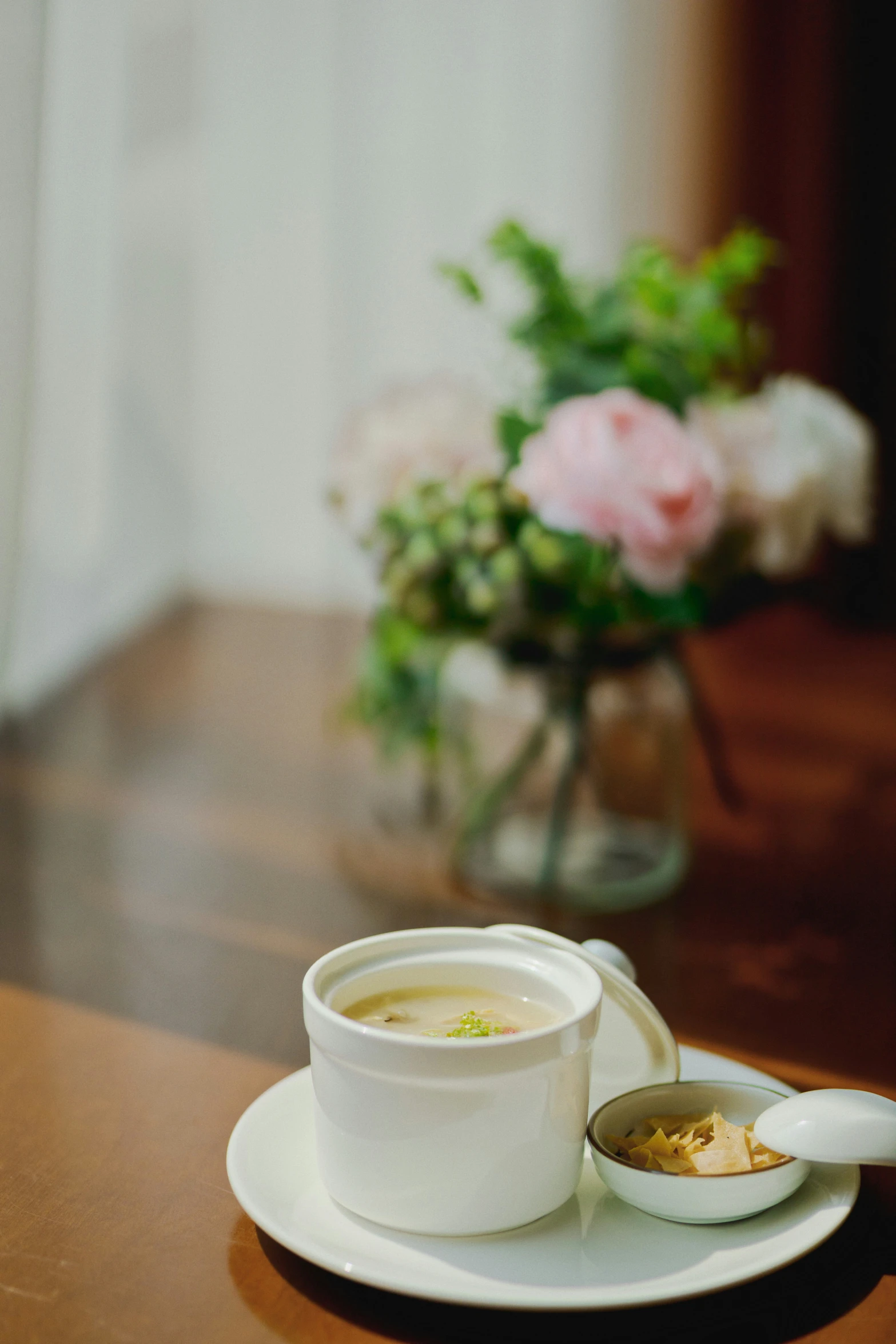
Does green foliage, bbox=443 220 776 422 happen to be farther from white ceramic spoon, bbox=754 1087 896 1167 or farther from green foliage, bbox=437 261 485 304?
white ceramic spoon, bbox=754 1087 896 1167

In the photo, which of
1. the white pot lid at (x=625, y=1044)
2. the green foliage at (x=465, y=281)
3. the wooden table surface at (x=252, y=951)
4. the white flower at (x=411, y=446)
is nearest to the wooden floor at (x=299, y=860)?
the wooden table surface at (x=252, y=951)

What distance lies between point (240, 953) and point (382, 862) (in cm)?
17

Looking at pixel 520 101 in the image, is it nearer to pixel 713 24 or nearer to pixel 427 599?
pixel 713 24

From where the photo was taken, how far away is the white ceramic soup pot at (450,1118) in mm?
417

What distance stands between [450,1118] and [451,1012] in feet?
0.21

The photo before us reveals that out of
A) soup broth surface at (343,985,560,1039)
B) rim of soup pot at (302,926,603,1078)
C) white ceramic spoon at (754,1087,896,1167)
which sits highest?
rim of soup pot at (302,926,603,1078)

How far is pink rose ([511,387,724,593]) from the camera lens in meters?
0.69

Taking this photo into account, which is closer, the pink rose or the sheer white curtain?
the pink rose

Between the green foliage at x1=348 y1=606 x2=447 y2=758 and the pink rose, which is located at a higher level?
the pink rose

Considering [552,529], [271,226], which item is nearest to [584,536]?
[552,529]

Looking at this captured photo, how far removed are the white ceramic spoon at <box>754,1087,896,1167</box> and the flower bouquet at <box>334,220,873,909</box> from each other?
0.33 meters

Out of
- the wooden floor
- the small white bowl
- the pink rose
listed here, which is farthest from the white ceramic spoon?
the pink rose

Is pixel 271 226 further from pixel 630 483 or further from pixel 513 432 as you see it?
pixel 630 483

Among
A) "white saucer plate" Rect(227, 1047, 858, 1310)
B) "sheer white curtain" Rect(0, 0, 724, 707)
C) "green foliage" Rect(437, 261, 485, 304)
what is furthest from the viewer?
"sheer white curtain" Rect(0, 0, 724, 707)
